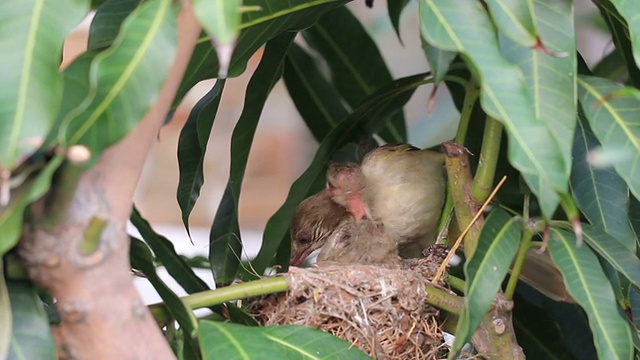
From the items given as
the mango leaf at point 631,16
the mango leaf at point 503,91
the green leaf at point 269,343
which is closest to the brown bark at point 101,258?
the green leaf at point 269,343

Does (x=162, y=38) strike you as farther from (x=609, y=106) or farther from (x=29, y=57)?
(x=609, y=106)

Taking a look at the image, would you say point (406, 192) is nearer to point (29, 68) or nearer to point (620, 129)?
point (620, 129)

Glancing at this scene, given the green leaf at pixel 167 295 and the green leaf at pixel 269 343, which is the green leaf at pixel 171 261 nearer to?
the green leaf at pixel 167 295

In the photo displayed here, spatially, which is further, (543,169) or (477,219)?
(477,219)

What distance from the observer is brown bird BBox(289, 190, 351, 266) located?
180 cm

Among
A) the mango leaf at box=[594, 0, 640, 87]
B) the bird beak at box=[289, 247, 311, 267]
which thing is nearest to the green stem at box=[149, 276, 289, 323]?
the mango leaf at box=[594, 0, 640, 87]

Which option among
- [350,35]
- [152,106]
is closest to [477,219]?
[152,106]

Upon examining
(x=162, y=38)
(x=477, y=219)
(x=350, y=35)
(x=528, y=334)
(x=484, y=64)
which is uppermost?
(x=162, y=38)

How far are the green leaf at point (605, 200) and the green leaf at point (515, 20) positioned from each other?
326mm

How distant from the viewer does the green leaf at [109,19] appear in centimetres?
99

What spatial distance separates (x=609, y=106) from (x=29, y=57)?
61cm

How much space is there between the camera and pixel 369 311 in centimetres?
129

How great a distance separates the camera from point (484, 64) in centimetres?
80

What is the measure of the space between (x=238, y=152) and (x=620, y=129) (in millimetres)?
741
